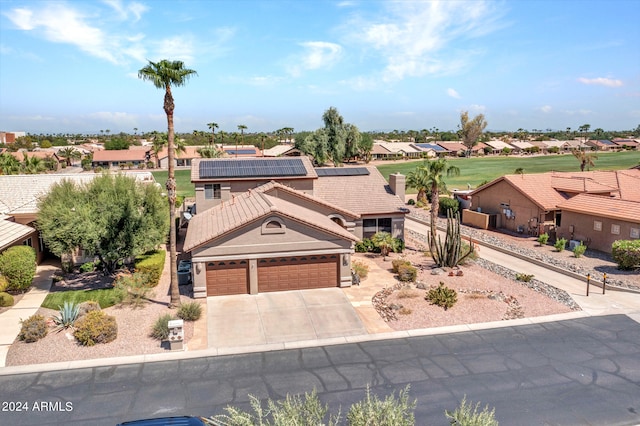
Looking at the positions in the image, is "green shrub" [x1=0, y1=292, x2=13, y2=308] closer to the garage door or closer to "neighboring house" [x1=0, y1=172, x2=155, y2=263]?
"neighboring house" [x1=0, y1=172, x2=155, y2=263]

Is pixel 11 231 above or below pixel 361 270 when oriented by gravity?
above

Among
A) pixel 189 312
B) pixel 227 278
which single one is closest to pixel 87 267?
pixel 227 278

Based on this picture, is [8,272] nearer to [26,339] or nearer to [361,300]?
[26,339]

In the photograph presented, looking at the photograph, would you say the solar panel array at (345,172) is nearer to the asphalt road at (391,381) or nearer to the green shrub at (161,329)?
the asphalt road at (391,381)

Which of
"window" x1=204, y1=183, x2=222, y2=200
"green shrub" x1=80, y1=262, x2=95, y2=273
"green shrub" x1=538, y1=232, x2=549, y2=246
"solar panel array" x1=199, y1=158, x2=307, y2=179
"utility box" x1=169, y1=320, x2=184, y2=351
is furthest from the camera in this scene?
"green shrub" x1=538, y1=232, x2=549, y2=246

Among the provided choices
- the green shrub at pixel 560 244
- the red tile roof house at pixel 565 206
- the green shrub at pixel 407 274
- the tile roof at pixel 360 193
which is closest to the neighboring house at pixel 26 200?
the tile roof at pixel 360 193

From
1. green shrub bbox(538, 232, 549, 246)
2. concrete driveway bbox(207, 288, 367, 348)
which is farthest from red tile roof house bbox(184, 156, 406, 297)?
green shrub bbox(538, 232, 549, 246)

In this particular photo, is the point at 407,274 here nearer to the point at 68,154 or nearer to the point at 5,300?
the point at 5,300
